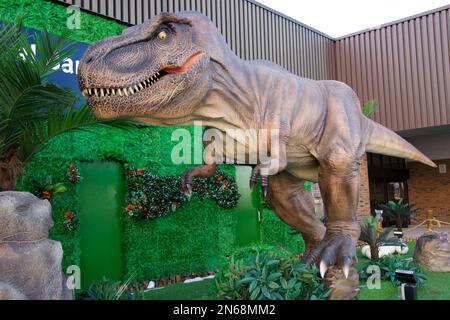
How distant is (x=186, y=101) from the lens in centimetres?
219

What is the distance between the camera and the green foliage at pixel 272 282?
9.54 ft

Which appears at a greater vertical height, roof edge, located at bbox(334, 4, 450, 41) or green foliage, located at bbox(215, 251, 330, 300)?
roof edge, located at bbox(334, 4, 450, 41)

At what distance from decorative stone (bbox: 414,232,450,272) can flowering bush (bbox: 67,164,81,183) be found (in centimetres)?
457

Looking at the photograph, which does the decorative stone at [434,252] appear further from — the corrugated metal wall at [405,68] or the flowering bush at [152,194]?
the corrugated metal wall at [405,68]

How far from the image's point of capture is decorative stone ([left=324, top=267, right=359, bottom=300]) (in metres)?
2.94

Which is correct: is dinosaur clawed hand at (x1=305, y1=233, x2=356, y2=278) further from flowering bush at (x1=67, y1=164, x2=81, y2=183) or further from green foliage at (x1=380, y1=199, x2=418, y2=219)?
green foliage at (x1=380, y1=199, x2=418, y2=219)

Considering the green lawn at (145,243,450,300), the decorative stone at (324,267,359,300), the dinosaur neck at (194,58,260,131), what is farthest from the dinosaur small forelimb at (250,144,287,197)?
the green lawn at (145,243,450,300)

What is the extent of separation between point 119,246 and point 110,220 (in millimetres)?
352

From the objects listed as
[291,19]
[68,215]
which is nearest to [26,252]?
[68,215]

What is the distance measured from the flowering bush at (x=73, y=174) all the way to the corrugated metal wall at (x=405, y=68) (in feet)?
23.1

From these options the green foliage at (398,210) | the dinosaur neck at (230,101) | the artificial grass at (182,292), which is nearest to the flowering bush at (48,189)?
the artificial grass at (182,292)

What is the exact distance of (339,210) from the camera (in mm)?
3061

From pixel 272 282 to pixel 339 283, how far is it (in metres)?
0.48

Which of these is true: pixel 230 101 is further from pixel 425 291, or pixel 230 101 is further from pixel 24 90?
pixel 425 291
